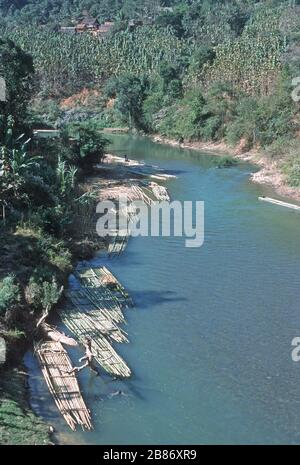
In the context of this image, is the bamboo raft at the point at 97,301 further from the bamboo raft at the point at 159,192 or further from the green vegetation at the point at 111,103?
the bamboo raft at the point at 159,192

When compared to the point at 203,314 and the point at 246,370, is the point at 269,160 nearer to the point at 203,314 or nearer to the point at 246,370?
the point at 203,314

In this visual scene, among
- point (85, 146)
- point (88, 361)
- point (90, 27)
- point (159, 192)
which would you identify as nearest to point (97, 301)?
point (88, 361)

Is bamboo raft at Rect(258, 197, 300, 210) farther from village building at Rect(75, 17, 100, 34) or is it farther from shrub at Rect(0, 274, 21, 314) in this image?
village building at Rect(75, 17, 100, 34)

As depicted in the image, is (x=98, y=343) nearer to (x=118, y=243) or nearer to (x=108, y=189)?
(x=118, y=243)

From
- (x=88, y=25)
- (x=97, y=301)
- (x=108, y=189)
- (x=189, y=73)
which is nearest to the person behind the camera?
(x=97, y=301)

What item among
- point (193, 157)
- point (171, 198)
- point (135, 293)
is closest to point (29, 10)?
point (193, 157)

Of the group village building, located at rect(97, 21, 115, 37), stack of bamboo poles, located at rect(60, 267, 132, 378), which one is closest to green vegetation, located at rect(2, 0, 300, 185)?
village building, located at rect(97, 21, 115, 37)
